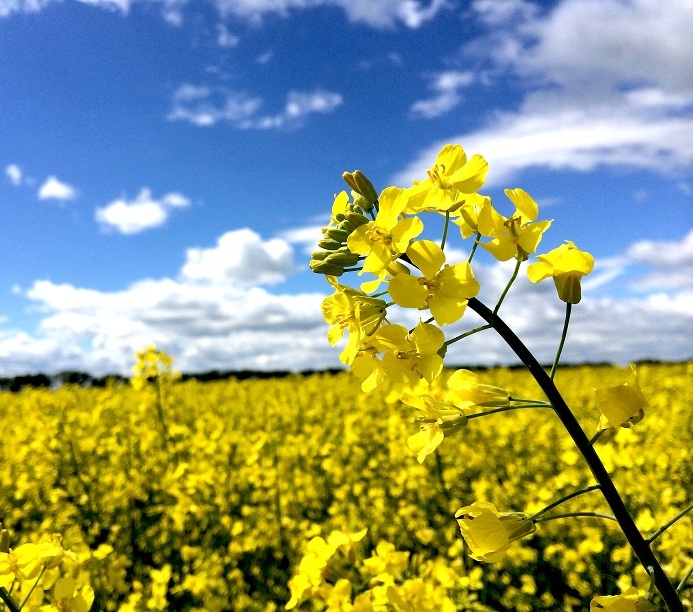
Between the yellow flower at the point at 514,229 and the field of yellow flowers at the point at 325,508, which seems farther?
the field of yellow flowers at the point at 325,508

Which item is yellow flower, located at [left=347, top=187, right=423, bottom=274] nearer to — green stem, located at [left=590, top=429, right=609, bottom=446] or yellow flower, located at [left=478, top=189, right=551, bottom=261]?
yellow flower, located at [left=478, top=189, right=551, bottom=261]

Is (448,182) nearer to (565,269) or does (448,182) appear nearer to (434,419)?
(565,269)

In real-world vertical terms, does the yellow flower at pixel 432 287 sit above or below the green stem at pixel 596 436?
above

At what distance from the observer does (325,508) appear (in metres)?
5.61

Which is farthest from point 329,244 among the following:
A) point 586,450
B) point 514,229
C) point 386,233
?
point 586,450

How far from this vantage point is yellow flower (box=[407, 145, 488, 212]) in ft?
4.04

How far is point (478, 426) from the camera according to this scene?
7.00 metres

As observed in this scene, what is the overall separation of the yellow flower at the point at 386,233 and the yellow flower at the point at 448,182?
4 cm

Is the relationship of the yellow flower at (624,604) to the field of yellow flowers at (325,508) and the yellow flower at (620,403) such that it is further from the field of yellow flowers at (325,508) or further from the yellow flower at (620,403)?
the field of yellow flowers at (325,508)

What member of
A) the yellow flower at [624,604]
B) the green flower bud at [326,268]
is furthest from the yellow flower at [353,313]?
the yellow flower at [624,604]

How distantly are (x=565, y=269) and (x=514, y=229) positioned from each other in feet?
0.47

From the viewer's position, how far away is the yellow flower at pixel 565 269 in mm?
1316

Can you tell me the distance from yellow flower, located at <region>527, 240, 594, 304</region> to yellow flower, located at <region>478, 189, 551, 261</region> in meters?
0.06

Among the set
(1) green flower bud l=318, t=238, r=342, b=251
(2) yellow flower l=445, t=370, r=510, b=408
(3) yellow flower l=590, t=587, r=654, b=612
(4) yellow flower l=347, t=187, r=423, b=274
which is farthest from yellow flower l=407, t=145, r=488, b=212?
(3) yellow flower l=590, t=587, r=654, b=612
